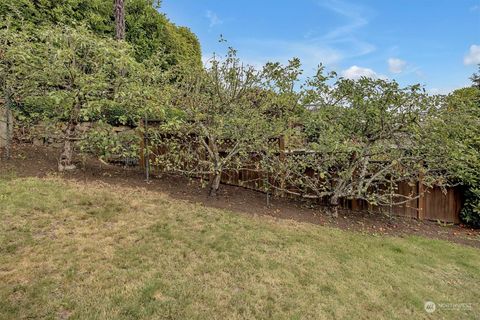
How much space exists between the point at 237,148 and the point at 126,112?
2.49 m

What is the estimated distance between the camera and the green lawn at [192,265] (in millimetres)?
2619

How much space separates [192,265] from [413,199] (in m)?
5.05

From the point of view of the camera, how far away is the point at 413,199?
624 centimetres

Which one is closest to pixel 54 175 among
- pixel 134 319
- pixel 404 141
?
pixel 134 319

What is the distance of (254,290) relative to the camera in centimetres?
301

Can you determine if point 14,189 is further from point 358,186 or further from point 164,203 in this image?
point 358,186

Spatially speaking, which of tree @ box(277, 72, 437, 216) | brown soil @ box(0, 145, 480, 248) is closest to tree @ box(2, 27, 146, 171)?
brown soil @ box(0, 145, 480, 248)

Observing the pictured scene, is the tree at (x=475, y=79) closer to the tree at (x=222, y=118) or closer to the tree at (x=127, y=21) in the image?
the tree at (x=127, y=21)

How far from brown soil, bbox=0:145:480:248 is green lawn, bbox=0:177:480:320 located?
0.44m

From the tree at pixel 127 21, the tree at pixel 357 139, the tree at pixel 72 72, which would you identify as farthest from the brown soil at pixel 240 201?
the tree at pixel 127 21

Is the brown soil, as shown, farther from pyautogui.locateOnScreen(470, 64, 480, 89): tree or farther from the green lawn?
pyautogui.locateOnScreen(470, 64, 480, 89): tree

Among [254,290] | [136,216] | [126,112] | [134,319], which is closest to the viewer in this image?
[134,319]

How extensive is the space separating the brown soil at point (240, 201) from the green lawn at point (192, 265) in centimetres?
44

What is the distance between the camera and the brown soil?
545 centimetres
